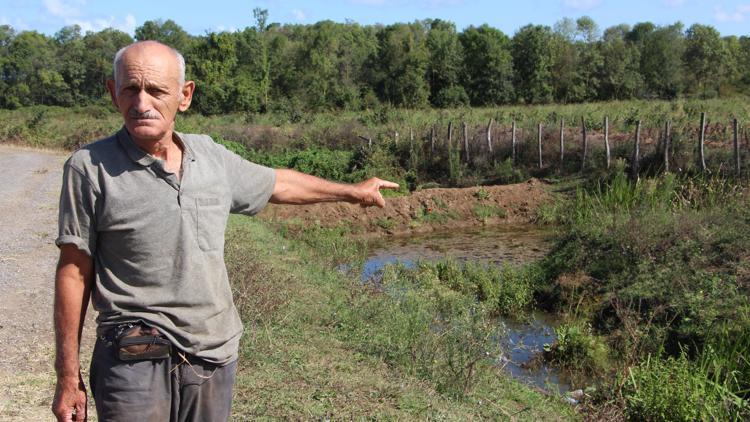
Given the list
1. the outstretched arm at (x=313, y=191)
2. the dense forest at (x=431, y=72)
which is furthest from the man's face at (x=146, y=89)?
the dense forest at (x=431, y=72)

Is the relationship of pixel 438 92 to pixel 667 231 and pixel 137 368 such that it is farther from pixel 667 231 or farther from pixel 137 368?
pixel 137 368

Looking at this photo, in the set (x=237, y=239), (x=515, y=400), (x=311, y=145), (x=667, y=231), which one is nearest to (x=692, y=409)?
A: (x=515, y=400)

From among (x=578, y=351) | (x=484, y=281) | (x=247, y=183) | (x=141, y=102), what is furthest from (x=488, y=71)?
(x=141, y=102)

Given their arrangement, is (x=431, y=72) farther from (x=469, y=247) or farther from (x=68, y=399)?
(x=68, y=399)

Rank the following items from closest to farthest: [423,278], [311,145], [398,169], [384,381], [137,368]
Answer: [137,368], [384,381], [423,278], [398,169], [311,145]

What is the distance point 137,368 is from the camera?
2428mm

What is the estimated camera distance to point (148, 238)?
7.99 ft

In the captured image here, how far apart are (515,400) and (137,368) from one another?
4223mm

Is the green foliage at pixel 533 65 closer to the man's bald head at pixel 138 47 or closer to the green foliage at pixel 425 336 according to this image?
the green foliage at pixel 425 336

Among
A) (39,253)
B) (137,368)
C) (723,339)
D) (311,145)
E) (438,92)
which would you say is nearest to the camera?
(137,368)

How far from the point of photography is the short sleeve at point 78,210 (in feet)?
7.77

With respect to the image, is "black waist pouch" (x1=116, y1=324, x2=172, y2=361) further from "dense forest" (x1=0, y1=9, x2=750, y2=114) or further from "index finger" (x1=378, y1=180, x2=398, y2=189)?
"dense forest" (x1=0, y1=9, x2=750, y2=114)

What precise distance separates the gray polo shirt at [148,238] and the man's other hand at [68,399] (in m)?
0.22

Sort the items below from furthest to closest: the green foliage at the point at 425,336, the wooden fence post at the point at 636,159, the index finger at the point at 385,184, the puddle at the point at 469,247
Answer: the wooden fence post at the point at 636,159 → the puddle at the point at 469,247 → the green foliage at the point at 425,336 → the index finger at the point at 385,184
